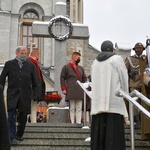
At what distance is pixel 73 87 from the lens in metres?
8.85

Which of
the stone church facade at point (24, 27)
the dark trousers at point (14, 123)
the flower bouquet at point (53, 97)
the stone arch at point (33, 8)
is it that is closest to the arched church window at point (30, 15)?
the stone church facade at point (24, 27)

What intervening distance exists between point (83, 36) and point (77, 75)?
3.53 m

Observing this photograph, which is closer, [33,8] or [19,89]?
[19,89]

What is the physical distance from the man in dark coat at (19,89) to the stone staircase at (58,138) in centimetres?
28

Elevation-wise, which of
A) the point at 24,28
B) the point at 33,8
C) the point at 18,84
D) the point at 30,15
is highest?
the point at 33,8

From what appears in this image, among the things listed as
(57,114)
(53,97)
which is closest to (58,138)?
(57,114)

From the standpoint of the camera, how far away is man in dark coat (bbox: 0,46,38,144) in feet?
20.8

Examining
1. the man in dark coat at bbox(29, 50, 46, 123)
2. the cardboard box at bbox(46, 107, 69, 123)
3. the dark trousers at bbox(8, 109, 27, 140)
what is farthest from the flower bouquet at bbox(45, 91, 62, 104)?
the dark trousers at bbox(8, 109, 27, 140)

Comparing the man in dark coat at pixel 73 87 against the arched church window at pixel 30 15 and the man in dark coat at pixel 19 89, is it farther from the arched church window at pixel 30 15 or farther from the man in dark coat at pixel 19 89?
the arched church window at pixel 30 15

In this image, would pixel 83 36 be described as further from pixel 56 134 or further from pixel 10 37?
pixel 10 37

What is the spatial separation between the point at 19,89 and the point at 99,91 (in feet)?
5.88

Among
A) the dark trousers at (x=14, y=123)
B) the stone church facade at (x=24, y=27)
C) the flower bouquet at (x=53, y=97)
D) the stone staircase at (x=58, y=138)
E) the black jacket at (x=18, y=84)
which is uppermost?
the stone church facade at (x=24, y=27)

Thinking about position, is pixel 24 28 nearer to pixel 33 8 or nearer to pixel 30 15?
pixel 30 15

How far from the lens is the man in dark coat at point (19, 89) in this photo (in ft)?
20.8
